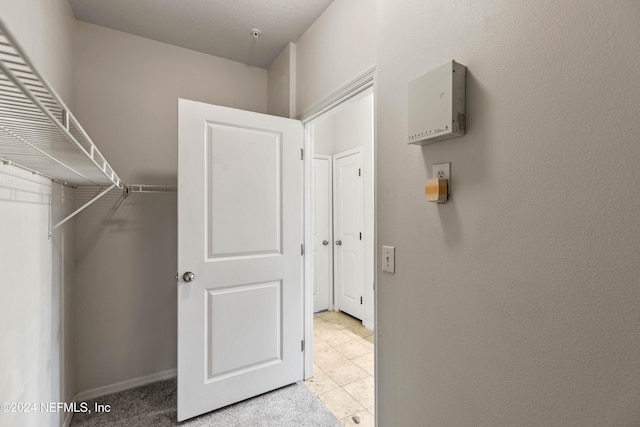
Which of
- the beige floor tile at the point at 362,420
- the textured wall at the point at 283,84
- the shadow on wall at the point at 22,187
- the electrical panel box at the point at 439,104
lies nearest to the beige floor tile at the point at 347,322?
the beige floor tile at the point at 362,420

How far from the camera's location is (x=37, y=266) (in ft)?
4.20

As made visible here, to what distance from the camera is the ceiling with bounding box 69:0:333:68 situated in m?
1.80

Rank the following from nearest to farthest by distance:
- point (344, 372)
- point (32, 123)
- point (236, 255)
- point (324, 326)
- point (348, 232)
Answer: point (32, 123) → point (236, 255) → point (344, 372) → point (324, 326) → point (348, 232)

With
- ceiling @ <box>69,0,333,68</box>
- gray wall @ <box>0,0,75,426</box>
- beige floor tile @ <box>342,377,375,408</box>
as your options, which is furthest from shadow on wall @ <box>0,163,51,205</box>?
beige floor tile @ <box>342,377,375,408</box>

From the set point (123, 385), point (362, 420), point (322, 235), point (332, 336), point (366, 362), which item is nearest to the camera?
point (362, 420)

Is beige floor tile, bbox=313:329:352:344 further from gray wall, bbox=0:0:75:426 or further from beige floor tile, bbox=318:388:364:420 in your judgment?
gray wall, bbox=0:0:75:426

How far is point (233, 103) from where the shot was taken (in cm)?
246

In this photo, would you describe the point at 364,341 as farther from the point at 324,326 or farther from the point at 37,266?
the point at 37,266

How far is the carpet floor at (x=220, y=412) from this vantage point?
5.73 ft

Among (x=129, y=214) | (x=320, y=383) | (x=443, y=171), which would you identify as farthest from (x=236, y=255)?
(x=443, y=171)

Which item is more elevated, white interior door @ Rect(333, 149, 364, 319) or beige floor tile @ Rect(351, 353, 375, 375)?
white interior door @ Rect(333, 149, 364, 319)

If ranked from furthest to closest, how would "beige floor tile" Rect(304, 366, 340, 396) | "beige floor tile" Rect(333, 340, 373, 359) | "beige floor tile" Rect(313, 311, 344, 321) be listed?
"beige floor tile" Rect(313, 311, 344, 321), "beige floor tile" Rect(333, 340, 373, 359), "beige floor tile" Rect(304, 366, 340, 396)

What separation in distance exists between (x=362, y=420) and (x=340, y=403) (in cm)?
20

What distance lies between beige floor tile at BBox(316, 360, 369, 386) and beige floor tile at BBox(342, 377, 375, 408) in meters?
0.05
